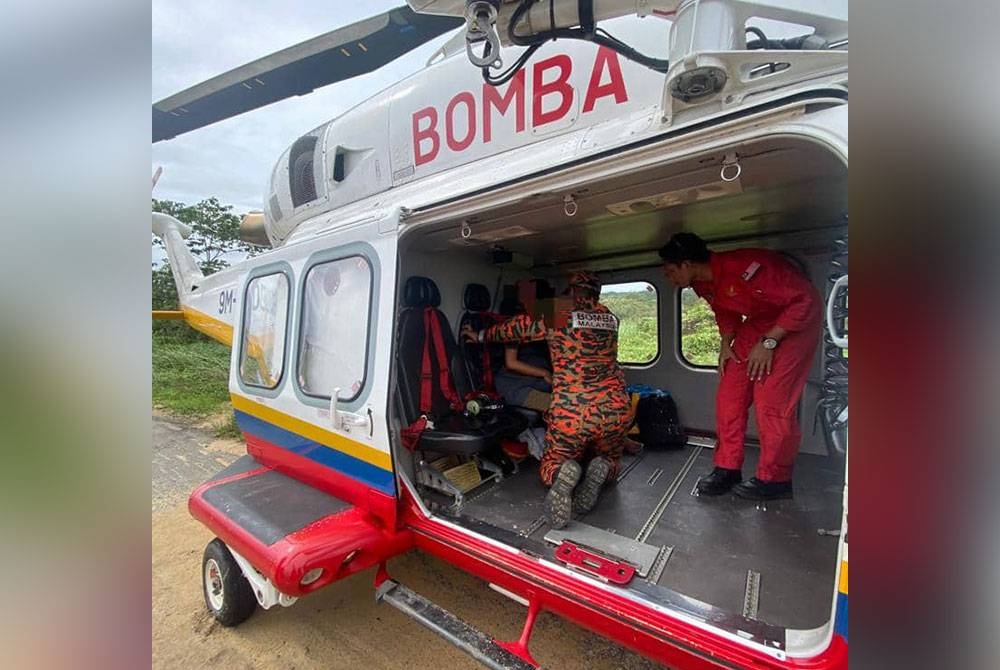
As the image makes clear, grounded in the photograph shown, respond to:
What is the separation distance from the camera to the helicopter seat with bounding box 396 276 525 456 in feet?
9.16

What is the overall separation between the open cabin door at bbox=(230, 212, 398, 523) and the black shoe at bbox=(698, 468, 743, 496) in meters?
1.82

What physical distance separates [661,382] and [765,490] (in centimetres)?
164

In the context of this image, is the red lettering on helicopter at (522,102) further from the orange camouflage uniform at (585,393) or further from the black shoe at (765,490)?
the black shoe at (765,490)

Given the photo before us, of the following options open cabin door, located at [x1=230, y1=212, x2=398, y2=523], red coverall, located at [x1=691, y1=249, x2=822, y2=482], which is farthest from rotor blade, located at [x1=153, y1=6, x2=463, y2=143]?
red coverall, located at [x1=691, y1=249, x2=822, y2=482]

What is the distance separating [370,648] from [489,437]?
124cm

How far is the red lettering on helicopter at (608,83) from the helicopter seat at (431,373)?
1580mm

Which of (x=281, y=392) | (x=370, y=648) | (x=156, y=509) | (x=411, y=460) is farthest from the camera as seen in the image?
(x=156, y=509)

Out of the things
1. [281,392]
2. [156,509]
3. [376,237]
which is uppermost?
[376,237]

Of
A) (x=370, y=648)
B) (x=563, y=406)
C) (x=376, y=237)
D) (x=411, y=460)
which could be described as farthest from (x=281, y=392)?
(x=563, y=406)

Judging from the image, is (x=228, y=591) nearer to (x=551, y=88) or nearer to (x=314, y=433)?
(x=314, y=433)

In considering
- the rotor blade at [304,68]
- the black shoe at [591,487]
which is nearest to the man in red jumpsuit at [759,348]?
the black shoe at [591,487]

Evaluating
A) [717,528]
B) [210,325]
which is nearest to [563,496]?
[717,528]
